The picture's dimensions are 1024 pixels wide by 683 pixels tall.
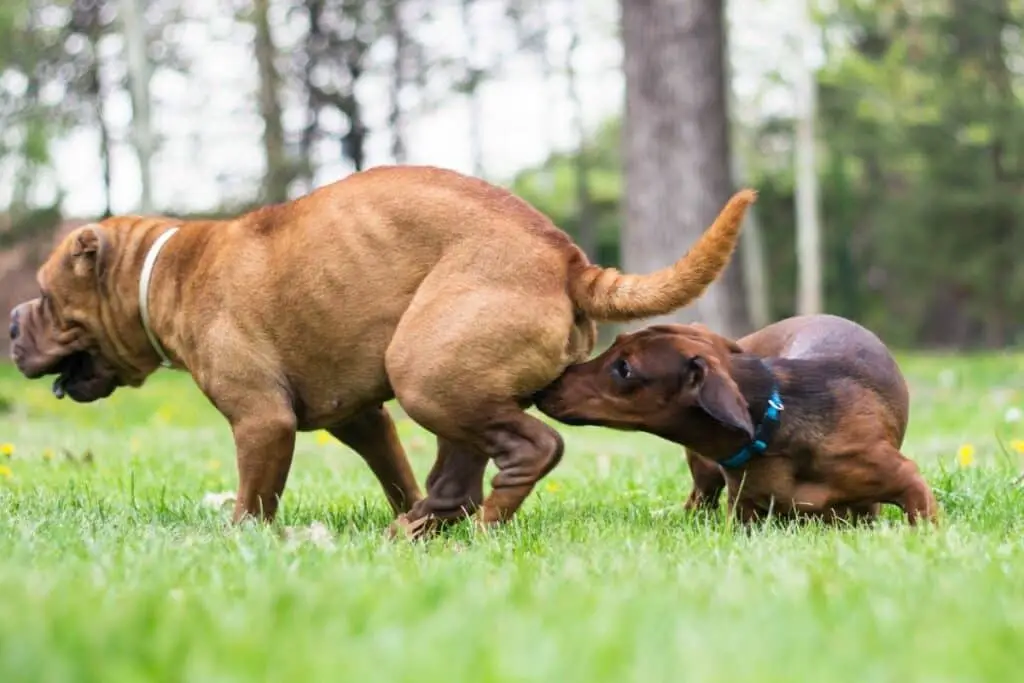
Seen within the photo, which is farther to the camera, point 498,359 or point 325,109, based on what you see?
point 325,109

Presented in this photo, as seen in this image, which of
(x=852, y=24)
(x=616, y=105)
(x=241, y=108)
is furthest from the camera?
(x=616, y=105)

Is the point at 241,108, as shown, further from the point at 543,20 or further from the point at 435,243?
the point at 435,243

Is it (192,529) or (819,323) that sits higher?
(819,323)

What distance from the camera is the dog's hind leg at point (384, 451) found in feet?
17.4

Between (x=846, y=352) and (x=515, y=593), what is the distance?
2.60m

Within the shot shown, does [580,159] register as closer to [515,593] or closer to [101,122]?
[101,122]

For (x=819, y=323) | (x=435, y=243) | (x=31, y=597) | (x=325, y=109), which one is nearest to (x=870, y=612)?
(x=31, y=597)

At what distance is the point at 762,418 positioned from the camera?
468 centimetres

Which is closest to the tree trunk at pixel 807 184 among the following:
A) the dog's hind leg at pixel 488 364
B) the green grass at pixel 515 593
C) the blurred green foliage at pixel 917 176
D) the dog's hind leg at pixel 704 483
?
the blurred green foliage at pixel 917 176

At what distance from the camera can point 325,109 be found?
23.7 metres

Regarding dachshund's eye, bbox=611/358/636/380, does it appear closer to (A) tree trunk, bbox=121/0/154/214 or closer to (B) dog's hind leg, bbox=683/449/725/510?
(B) dog's hind leg, bbox=683/449/725/510

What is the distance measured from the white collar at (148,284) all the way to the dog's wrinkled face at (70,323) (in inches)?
8.8

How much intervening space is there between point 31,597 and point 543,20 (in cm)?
2591

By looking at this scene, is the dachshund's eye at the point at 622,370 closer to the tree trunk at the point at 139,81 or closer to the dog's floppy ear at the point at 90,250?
the dog's floppy ear at the point at 90,250
